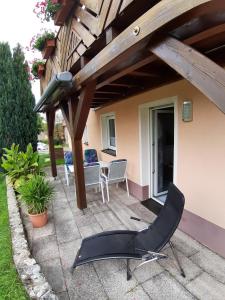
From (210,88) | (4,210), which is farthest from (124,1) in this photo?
(4,210)

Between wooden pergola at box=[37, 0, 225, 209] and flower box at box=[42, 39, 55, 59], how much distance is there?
0.17 m

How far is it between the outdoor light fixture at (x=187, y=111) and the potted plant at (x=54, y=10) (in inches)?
82.0

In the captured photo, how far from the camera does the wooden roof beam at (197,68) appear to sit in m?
0.98

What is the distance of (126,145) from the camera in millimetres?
4875

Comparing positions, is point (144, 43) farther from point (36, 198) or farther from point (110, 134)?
point (110, 134)

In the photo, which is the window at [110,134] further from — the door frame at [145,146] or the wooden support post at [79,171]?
the wooden support post at [79,171]

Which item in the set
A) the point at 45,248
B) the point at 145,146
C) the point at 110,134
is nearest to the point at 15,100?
the point at 110,134

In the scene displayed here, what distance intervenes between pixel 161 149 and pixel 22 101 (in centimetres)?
530

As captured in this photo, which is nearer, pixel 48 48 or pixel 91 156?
pixel 48 48

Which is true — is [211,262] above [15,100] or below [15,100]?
below

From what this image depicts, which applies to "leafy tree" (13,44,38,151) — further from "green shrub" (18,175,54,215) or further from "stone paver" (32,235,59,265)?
"stone paver" (32,235,59,265)

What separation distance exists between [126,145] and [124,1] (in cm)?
358

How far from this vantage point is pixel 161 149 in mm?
4328

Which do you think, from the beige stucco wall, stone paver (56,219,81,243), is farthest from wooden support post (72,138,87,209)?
the beige stucco wall
